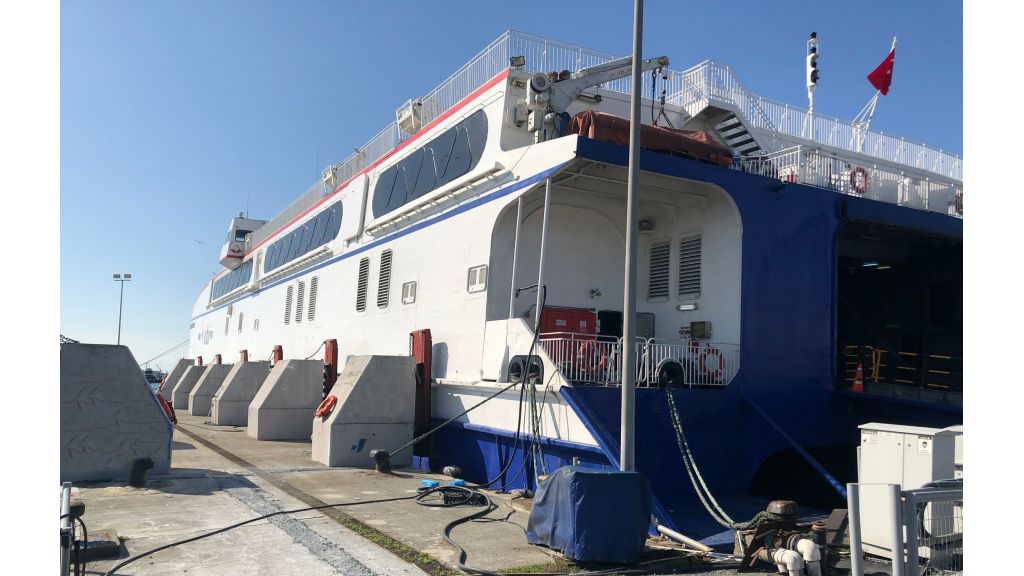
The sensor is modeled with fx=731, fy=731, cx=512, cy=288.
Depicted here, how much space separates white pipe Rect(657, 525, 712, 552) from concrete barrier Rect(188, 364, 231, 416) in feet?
73.3

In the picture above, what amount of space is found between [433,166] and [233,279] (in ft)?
78.9

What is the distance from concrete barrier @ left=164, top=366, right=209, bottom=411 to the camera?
30969 millimetres

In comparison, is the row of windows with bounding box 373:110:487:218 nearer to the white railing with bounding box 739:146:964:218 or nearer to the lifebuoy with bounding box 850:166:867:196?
the white railing with bounding box 739:146:964:218

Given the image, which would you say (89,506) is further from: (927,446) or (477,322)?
(927,446)

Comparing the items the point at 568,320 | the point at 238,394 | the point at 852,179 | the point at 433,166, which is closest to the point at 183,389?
the point at 238,394

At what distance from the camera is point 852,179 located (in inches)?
519

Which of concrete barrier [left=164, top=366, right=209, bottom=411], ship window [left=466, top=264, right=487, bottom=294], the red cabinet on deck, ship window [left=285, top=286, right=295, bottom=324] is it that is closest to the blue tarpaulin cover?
the red cabinet on deck

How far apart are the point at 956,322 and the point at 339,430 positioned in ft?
44.0

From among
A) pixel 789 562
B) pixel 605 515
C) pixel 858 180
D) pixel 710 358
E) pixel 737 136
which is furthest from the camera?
pixel 737 136

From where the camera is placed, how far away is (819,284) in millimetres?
12305

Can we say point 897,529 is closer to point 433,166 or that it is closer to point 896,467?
point 896,467

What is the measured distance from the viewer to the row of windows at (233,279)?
111ft

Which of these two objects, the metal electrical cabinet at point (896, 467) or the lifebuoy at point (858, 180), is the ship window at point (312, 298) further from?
the metal electrical cabinet at point (896, 467)

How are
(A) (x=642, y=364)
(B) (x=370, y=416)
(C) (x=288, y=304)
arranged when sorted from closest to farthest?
(A) (x=642, y=364), (B) (x=370, y=416), (C) (x=288, y=304)
